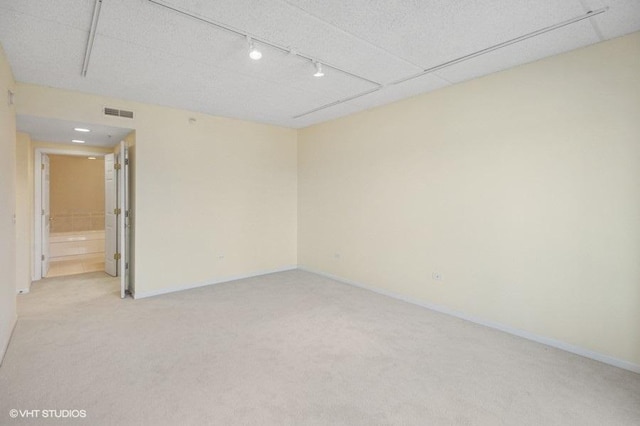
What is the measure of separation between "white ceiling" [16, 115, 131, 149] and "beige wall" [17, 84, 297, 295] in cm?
23

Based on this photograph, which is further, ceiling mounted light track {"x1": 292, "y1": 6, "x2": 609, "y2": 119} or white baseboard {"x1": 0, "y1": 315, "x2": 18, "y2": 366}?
white baseboard {"x1": 0, "y1": 315, "x2": 18, "y2": 366}

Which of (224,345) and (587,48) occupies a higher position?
(587,48)

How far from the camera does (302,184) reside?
618 centimetres

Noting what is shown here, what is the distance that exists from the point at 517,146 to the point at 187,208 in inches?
175

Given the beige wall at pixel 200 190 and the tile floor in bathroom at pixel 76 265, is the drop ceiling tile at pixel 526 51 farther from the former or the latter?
the tile floor in bathroom at pixel 76 265

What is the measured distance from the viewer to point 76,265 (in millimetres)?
6559

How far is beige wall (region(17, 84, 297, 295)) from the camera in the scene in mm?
4383

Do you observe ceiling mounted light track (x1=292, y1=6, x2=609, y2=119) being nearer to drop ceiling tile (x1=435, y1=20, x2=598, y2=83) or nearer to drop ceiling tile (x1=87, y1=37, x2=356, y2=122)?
drop ceiling tile (x1=435, y1=20, x2=598, y2=83)

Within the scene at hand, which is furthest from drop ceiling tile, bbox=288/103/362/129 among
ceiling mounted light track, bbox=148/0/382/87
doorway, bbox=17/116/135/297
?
doorway, bbox=17/116/135/297

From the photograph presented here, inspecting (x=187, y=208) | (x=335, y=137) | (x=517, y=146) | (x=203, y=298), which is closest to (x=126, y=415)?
(x=203, y=298)

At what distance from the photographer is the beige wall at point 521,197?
2688mm

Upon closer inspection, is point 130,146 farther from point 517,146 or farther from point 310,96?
point 517,146

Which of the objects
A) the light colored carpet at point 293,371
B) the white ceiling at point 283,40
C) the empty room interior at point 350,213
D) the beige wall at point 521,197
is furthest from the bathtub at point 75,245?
the beige wall at point 521,197

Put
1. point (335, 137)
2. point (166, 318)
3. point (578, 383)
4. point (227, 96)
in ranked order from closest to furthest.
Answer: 1. point (578, 383)
2. point (166, 318)
3. point (227, 96)
4. point (335, 137)
